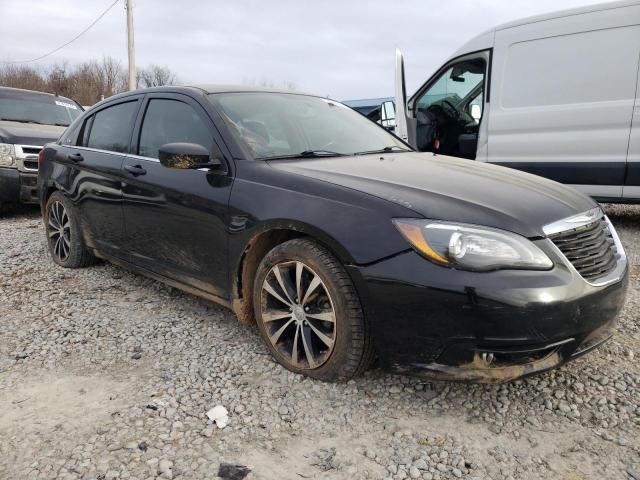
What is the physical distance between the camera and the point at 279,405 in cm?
243

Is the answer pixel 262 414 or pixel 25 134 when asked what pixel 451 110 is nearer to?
pixel 262 414

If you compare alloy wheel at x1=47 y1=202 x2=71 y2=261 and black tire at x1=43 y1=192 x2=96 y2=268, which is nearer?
black tire at x1=43 y1=192 x2=96 y2=268

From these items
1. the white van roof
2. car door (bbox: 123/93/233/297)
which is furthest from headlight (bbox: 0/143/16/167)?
the white van roof

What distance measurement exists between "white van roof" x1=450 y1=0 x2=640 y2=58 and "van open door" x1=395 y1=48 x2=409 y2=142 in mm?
736

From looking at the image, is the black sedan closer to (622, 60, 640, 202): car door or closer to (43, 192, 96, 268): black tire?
(43, 192, 96, 268): black tire

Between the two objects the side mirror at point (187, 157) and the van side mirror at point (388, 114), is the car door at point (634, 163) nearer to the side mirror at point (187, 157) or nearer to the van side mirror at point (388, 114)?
the van side mirror at point (388, 114)

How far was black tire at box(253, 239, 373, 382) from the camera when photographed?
2357 mm

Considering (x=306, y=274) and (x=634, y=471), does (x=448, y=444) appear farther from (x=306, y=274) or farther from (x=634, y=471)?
(x=306, y=274)

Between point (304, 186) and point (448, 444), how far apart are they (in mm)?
1314

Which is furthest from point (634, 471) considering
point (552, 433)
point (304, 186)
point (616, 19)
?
point (616, 19)

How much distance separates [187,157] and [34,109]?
6.87 meters

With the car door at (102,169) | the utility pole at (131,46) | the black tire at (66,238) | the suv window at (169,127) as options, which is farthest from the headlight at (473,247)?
the utility pole at (131,46)

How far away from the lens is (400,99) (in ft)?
21.1

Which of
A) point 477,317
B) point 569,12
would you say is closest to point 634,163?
point 569,12
